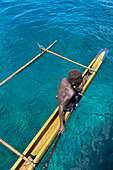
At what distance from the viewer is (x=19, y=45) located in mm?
9031

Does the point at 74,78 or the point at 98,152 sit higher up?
the point at 74,78

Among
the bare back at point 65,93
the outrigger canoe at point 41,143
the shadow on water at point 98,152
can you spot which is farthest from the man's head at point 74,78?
the shadow on water at point 98,152

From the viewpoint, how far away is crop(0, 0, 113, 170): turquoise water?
14.4ft

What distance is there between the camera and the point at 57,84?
6.68m

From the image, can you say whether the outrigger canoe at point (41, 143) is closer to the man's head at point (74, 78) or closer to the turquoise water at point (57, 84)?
the turquoise water at point (57, 84)

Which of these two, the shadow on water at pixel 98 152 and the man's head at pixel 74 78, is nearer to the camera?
the man's head at pixel 74 78

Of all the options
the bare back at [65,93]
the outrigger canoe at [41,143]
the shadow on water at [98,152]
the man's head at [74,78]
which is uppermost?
the man's head at [74,78]

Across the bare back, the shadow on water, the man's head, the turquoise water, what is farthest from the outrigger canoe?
the man's head

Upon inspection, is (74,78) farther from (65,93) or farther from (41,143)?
(41,143)

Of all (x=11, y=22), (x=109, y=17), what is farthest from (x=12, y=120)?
(x=109, y=17)

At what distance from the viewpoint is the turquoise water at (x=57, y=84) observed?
14.4ft

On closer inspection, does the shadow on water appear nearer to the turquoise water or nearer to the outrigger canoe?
the turquoise water

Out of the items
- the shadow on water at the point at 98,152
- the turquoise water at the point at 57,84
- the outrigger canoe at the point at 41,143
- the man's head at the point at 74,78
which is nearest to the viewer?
the outrigger canoe at the point at 41,143

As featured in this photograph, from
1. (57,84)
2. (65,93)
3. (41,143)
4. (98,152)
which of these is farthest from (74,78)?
(98,152)
